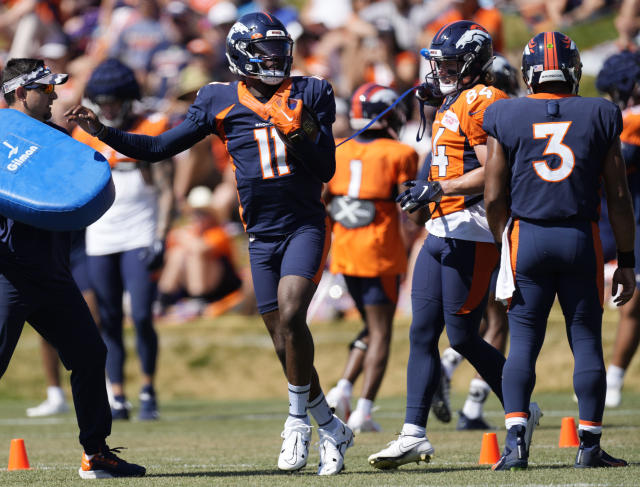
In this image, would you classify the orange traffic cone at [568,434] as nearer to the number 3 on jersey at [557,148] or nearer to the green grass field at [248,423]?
the green grass field at [248,423]

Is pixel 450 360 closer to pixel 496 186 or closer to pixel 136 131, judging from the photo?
pixel 136 131

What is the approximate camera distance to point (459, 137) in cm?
627

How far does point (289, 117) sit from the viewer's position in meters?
5.82

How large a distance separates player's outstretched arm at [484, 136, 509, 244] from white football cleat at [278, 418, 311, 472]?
1.42 meters

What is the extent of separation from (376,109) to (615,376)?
301cm

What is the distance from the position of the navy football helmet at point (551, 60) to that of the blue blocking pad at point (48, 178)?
7.06 feet

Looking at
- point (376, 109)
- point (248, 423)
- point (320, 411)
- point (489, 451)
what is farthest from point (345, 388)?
point (489, 451)

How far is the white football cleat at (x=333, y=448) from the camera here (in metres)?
6.02

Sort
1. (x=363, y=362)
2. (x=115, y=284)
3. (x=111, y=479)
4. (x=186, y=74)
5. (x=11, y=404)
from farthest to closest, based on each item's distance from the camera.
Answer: (x=186, y=74)
(x=11, y=404)
(x=115, y=284)
(x=363, y=362)
(x=111, y=479)

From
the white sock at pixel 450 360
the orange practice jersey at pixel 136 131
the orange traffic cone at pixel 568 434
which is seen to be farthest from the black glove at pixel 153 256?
the orange traffic cone at pixel 568 434

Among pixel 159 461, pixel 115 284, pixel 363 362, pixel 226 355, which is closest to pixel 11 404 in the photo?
pixel 226 355

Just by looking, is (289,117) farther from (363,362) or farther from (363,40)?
(363,40)

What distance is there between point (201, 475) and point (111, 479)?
17.9 inches

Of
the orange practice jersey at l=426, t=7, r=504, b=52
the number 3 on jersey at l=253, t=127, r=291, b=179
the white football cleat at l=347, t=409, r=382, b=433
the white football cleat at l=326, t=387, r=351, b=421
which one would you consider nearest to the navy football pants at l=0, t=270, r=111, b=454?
the number 3 on jersey at l=253, t=127, r=291, b=179
